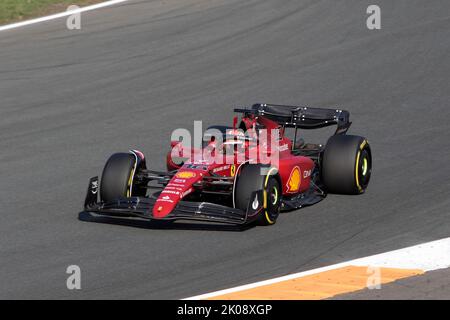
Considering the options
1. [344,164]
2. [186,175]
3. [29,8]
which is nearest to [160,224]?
[186,175]

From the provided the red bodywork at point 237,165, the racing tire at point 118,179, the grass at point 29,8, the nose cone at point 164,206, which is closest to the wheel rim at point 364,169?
the red bodywork at point 237,165

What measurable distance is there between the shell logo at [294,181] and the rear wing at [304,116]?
1267 millimetres

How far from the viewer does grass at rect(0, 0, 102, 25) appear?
22.9 metres

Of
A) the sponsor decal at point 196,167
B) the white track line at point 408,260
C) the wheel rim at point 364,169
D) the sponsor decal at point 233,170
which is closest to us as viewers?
the white track line at point 408,260

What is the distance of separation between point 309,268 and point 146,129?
6890 millimetres

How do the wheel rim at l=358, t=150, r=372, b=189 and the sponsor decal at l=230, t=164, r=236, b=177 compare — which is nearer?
the sponsor decal at l=230, t=164, r=236, b=177

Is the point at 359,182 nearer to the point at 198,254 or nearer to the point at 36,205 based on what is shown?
the point at 198,254

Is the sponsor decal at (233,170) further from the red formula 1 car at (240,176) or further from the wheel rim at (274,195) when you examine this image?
the wheel rim at (274,195)

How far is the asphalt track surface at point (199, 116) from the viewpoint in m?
10.1

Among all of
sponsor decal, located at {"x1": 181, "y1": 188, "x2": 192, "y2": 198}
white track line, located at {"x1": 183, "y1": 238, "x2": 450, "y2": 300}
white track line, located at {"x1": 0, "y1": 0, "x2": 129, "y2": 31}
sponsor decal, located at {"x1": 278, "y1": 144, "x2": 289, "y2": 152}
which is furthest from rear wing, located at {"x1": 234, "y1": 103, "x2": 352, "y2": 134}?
white track line, located at {"x1": 0, "y1": 0, "x2": 129, "y2": 31}

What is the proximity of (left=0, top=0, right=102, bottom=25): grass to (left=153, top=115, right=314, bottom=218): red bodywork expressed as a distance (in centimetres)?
1138

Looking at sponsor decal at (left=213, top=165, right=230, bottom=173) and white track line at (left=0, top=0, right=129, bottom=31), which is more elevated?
white track line at (left=0, top=0, right=129, bottom=31)

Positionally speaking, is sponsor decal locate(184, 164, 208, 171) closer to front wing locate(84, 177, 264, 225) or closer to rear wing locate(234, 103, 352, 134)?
front wing locate(84, 177, 264, 225)

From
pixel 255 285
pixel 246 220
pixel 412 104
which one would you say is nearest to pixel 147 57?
pixel 412 104
